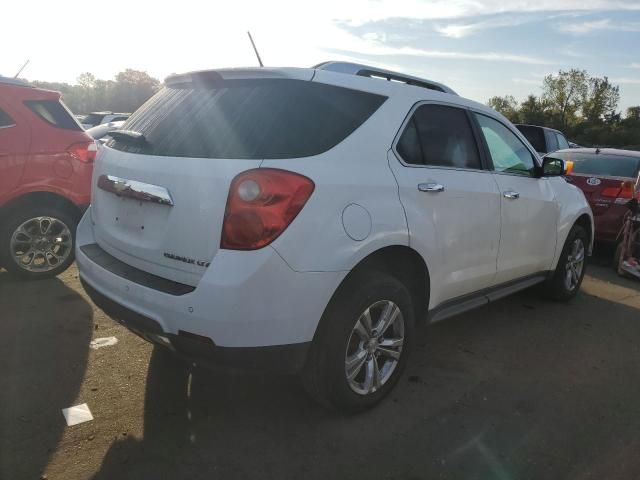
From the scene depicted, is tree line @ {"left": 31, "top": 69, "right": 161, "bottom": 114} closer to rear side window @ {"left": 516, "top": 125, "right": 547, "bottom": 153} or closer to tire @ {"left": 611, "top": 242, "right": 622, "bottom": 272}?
rear side window @ {"left": 516, "top": 125, "right": 547, "bottom": 153}

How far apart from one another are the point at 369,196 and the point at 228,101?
0.86 m

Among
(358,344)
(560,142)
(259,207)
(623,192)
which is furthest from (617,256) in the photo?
(560,142)

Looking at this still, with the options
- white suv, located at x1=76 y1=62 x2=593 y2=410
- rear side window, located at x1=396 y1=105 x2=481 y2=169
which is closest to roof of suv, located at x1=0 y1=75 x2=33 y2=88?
white suv, located at x1=76 y1=62 x2=593 y2=410

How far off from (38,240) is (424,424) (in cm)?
380

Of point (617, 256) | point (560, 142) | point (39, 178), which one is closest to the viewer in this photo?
point (39, 178)

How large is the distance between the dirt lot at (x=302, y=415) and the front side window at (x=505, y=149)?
132cm

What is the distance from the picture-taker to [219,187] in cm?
242

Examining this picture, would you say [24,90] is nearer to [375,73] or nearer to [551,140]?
[375,73]

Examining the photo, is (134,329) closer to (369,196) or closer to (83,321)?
(369,196)

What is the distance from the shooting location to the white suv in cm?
239

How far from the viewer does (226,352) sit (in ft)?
7.89

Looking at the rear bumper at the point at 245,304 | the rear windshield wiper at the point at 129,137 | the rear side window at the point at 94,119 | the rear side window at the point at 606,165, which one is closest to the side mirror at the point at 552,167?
the rear bumper at the point at 245,304

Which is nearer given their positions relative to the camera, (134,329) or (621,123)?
(134,329)

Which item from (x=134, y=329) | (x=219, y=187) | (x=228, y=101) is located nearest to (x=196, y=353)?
(x=134, y=329)
